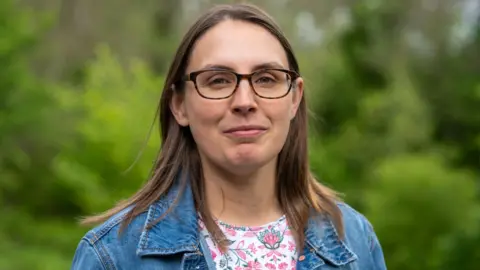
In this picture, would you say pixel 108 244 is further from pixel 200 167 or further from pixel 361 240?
pixel 361 240

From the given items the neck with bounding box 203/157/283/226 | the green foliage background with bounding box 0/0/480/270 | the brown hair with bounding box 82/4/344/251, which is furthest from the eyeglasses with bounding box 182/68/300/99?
the green foliage background with bounding box 0/0/480/270

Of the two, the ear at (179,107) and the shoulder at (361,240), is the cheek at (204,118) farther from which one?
the shoulder at (361,240)

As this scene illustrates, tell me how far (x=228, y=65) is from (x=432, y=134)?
11.5 meters

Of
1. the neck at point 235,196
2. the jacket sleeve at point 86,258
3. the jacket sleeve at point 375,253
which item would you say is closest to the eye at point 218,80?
the neck at point 235,196

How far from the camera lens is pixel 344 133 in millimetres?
12742

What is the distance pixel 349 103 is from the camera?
1367 cm

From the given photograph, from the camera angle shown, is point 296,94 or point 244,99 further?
point 296,94

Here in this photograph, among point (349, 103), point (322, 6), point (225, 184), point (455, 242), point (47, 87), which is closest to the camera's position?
point (225, 184)

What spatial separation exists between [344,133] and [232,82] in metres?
11.0

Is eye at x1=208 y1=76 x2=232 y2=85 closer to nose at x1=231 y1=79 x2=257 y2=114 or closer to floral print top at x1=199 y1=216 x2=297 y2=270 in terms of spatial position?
nose at x1=231 y1=79 x2=257 y2=114

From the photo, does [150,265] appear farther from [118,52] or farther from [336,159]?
[118,52]

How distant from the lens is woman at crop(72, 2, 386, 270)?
1852mm

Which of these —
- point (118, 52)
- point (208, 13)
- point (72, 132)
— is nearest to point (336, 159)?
point (72, 132)

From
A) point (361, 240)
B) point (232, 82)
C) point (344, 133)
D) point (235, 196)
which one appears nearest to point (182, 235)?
point (235, 196)
